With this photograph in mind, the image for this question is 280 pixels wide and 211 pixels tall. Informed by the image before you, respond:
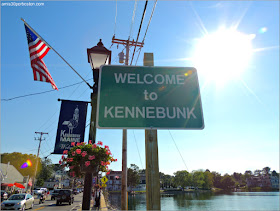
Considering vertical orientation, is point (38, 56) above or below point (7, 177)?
above

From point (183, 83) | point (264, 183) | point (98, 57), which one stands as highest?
point (98, 57)

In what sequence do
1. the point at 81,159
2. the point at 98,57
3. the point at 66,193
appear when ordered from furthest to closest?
the point at 66,193
the point at 81,159
the point at 98,57

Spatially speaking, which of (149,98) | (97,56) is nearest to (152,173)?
(149,98)

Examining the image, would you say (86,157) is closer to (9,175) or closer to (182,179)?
(9,175)

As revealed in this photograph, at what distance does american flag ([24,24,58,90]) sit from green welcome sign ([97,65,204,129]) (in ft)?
11.7

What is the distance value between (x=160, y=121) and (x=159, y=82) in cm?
51

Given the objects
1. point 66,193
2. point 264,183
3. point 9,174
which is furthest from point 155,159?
point 264,183

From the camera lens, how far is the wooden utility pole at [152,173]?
6.83 ft

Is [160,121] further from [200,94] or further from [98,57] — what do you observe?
[98,57]

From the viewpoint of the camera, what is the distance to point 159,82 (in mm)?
2203

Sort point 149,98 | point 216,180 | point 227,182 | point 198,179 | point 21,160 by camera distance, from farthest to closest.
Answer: point 216,180 → point 227,182 → point 198,179 → point 21,160 → point 149,98

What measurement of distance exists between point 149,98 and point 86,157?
4.01 metres

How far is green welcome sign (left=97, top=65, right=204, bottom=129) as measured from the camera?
1.92m

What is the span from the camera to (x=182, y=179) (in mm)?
107938
